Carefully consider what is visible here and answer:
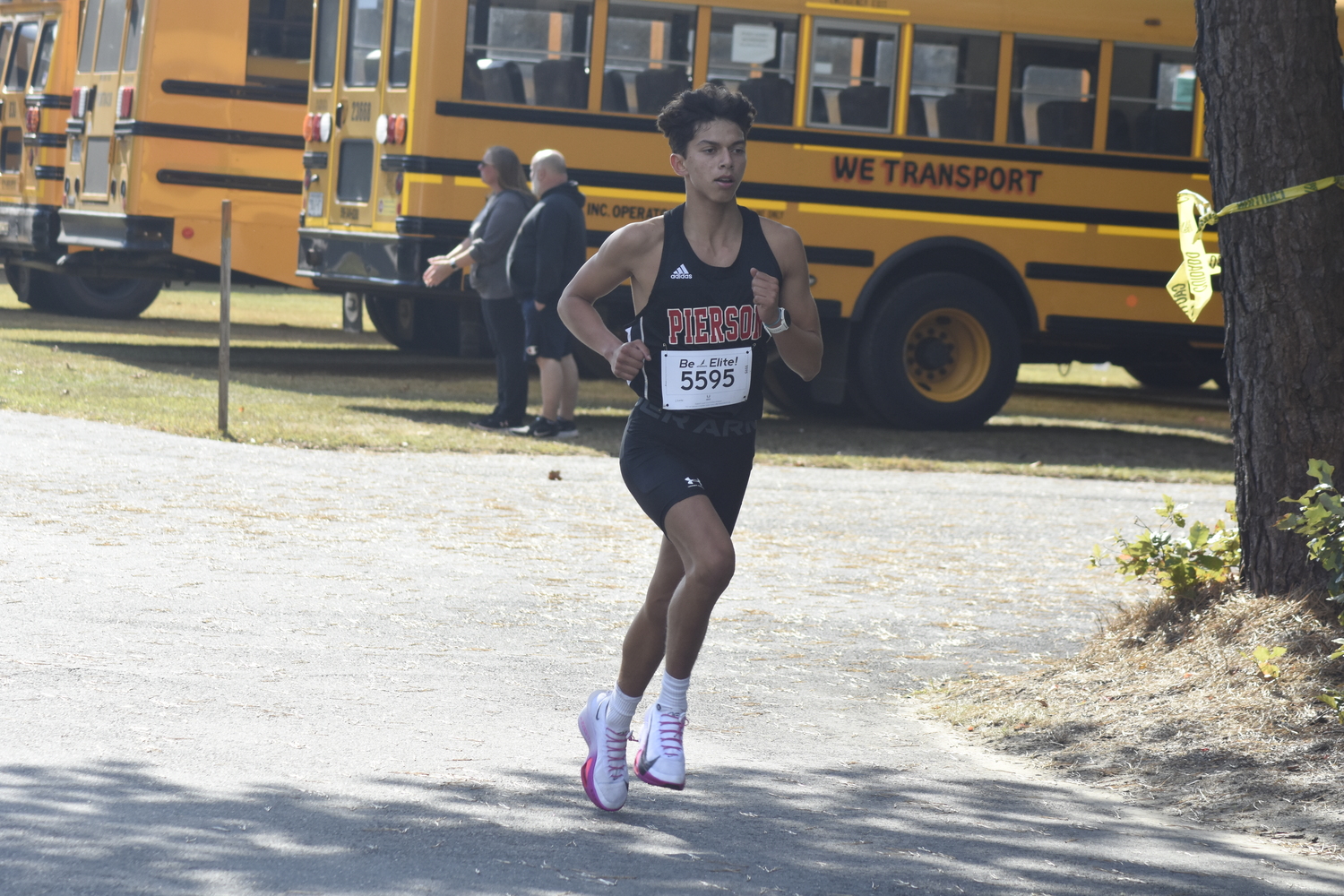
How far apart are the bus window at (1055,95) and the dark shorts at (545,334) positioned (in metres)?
3.72

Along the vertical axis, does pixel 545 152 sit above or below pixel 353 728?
above

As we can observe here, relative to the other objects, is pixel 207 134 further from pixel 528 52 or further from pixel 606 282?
pixel 606 282

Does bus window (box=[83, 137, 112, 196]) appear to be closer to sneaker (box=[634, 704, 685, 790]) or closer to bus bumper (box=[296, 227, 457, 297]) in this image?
bus bumper (box=[296, 227, 457, 297])

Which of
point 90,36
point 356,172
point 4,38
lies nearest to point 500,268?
point 356,172

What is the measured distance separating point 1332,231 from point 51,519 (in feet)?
16.5

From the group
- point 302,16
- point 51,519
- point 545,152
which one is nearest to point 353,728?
point 51,519

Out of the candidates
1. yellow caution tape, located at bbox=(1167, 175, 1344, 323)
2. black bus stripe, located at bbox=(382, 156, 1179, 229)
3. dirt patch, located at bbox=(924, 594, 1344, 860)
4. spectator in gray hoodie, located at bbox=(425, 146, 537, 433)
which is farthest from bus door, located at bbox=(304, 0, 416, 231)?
dirt patch, located at bbox=(924, 594, 1344, 860)

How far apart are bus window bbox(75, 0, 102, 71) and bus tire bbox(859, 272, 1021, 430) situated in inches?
299

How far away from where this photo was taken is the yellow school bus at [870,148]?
43.5 ft

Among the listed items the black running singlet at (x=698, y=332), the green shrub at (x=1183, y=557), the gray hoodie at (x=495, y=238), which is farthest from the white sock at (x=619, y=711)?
the gray hoodie at (x=495, y=238)

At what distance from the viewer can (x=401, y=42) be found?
13555 millimetres

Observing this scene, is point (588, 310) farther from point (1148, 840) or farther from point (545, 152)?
point (545, 152)

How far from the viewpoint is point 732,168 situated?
4.72 meters

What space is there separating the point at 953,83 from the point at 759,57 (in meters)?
1.36
